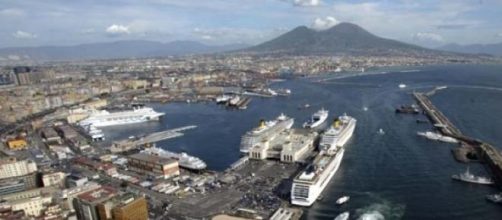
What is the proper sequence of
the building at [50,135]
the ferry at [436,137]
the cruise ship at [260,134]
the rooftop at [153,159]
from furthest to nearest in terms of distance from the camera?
1. the building at [50,135]
2. the ferry at [436,137]
3. the cruise ship at [260,134]
4. the rooftop at [153,159]

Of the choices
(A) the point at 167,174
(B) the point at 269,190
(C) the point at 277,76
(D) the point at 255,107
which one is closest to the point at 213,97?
(D) the point at 255,107

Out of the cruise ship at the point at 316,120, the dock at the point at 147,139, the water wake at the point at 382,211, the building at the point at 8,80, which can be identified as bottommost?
the water wake at the point at 382,211

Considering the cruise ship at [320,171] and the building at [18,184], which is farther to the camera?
the building at [18,184]

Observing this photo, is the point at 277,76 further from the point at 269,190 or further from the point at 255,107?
the point at 269,190

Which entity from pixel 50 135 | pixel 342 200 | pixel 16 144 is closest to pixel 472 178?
pixel 342 200

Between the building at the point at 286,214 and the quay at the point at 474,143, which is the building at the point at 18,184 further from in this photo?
the quay at the point at 474,143

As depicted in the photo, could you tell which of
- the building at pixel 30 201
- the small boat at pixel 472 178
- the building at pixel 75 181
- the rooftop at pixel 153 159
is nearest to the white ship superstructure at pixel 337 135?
the small boat at pixel 472 178
